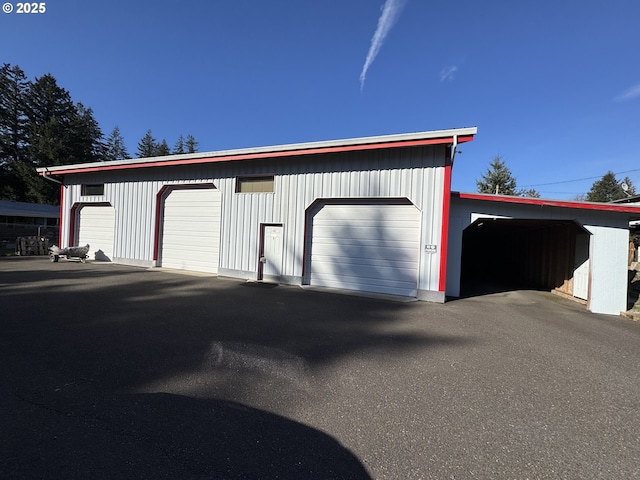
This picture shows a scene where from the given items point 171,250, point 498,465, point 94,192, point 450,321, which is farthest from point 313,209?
point 94,192

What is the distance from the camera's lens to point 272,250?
444 inches

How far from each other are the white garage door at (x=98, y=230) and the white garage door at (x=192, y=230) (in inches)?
130

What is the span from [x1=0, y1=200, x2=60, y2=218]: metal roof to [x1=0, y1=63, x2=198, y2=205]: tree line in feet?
29.2

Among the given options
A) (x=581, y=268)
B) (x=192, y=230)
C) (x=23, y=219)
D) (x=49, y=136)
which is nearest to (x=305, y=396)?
(x=192, y=230)

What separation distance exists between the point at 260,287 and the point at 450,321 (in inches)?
224

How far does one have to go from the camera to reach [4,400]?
297 cm

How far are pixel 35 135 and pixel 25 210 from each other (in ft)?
58.0

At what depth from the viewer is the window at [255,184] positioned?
11.5 m

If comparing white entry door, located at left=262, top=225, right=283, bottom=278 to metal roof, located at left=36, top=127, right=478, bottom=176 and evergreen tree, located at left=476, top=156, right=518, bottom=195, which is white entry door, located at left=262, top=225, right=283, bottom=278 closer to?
metal roof, located at left=36, top=127, right=478, bottom=176

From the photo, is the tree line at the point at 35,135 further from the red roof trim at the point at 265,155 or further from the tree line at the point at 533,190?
the tree line at the point at 533,190

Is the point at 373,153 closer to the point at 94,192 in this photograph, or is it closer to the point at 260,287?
the point at 260,287

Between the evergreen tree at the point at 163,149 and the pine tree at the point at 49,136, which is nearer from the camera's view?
the pine tree at the point at 49,136

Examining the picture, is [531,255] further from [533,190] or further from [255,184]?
[533,190]

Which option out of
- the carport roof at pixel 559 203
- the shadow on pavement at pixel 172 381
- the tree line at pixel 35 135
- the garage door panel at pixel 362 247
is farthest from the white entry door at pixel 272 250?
the tree line at pixel 35 135
